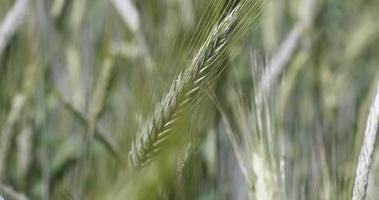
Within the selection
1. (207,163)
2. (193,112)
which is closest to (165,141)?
(193,112)

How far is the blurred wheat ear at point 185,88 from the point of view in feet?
1.82

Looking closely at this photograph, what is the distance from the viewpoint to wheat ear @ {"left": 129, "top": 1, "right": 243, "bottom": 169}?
55 centimetres

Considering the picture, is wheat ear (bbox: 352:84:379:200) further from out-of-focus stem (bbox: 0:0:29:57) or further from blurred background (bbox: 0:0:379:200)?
out-of-focus stem (bbox: 0:0:29:57)

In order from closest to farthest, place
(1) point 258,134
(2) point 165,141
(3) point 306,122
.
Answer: (2) point 165,141 → (1) point 258,134 → (3) point 306,122

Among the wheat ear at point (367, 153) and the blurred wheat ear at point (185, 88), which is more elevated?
the blurred wheat ear at point (185, 88)

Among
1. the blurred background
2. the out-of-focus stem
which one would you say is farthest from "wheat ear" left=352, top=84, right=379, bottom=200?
the out-of-focus stem

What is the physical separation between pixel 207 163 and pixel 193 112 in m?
0.30

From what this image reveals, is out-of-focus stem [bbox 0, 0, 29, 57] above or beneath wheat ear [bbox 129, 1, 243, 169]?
above

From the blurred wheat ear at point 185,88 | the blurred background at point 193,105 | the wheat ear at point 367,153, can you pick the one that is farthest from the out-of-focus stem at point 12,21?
the wheat ear at point 367,153

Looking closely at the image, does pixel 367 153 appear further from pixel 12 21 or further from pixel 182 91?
pixel 12 21

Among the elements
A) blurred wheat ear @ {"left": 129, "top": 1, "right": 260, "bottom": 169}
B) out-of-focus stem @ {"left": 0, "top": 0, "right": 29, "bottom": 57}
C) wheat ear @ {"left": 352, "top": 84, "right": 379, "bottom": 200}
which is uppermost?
out-of-focus stem @ {"left": 0, "top": 0, "right": 29, "bottom": 57}

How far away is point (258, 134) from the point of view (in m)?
0.70

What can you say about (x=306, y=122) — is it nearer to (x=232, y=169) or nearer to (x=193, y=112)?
(x=232, y=169)

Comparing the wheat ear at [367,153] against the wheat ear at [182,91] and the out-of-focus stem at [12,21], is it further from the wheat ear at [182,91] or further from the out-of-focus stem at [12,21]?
the out-of-focus stem at [12,21]
